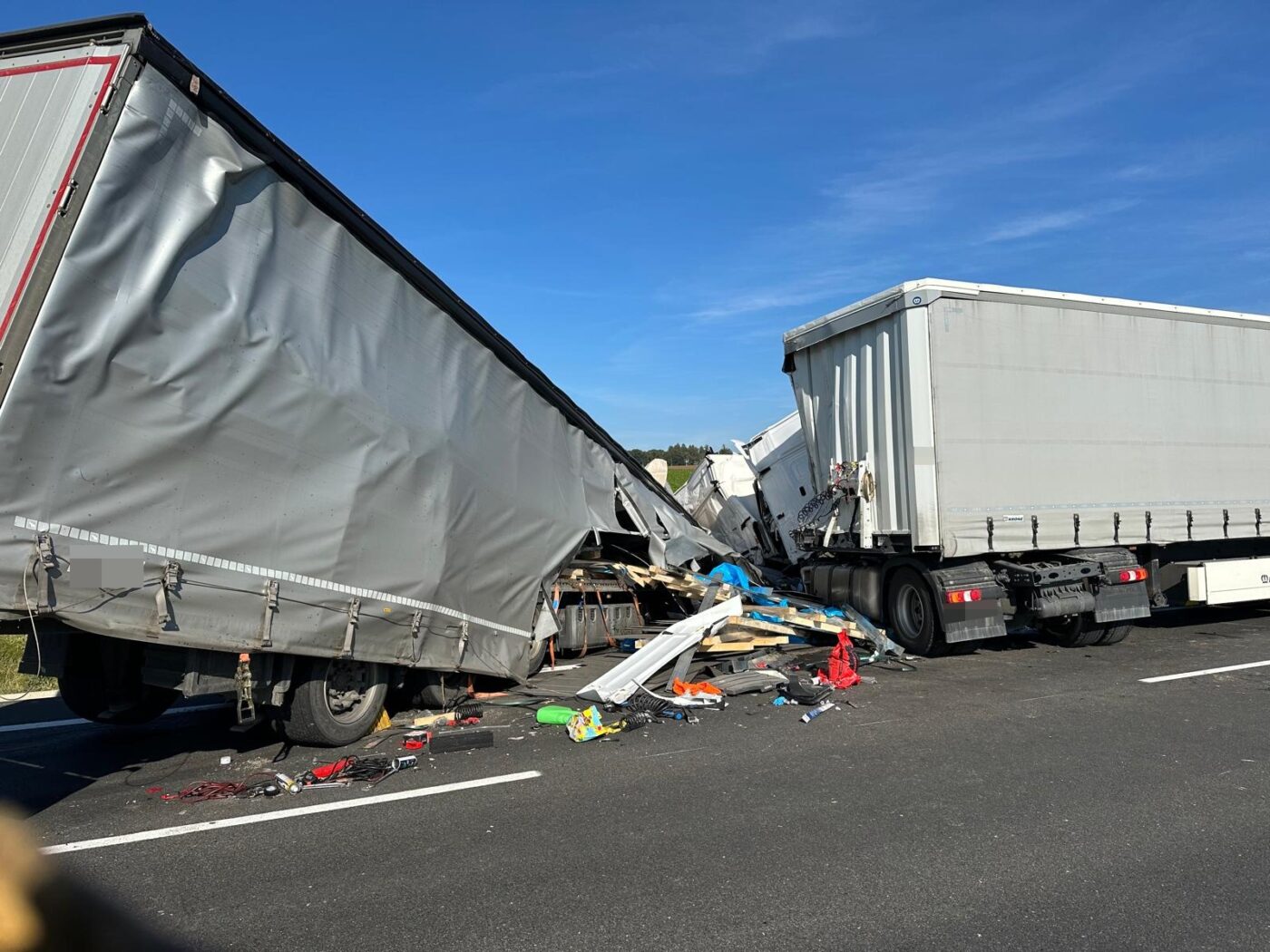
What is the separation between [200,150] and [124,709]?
400cm

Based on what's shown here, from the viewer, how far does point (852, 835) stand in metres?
4.25

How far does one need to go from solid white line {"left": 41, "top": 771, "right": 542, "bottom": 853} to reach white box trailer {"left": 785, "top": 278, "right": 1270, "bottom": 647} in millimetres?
5566

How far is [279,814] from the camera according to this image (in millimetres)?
4684

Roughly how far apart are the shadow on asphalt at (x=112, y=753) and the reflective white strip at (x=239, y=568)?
4.44ft

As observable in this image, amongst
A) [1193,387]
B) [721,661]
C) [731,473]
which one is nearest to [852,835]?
[721,661]

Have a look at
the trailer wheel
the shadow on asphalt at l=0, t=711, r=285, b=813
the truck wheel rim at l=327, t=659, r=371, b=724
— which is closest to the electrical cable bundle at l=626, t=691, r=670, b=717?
the truck wheel rim at l=327, t=659, r=371, b=724

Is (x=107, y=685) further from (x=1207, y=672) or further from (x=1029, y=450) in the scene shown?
(x=1207, y=672)

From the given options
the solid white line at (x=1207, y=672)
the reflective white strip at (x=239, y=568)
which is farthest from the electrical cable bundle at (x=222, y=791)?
the solid white line at (x=1207, y=672)

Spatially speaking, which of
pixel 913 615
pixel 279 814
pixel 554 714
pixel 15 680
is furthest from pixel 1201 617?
pixel 15 680

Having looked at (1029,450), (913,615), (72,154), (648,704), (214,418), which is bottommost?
(648,704)

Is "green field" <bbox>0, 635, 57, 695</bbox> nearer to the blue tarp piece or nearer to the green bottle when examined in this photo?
the green bottle

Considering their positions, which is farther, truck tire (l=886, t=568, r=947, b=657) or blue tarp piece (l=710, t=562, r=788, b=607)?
blue tarp piece (l=710, t=562, r=788, b=607)

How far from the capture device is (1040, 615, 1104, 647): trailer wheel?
9.75m

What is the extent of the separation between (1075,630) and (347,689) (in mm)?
8190
